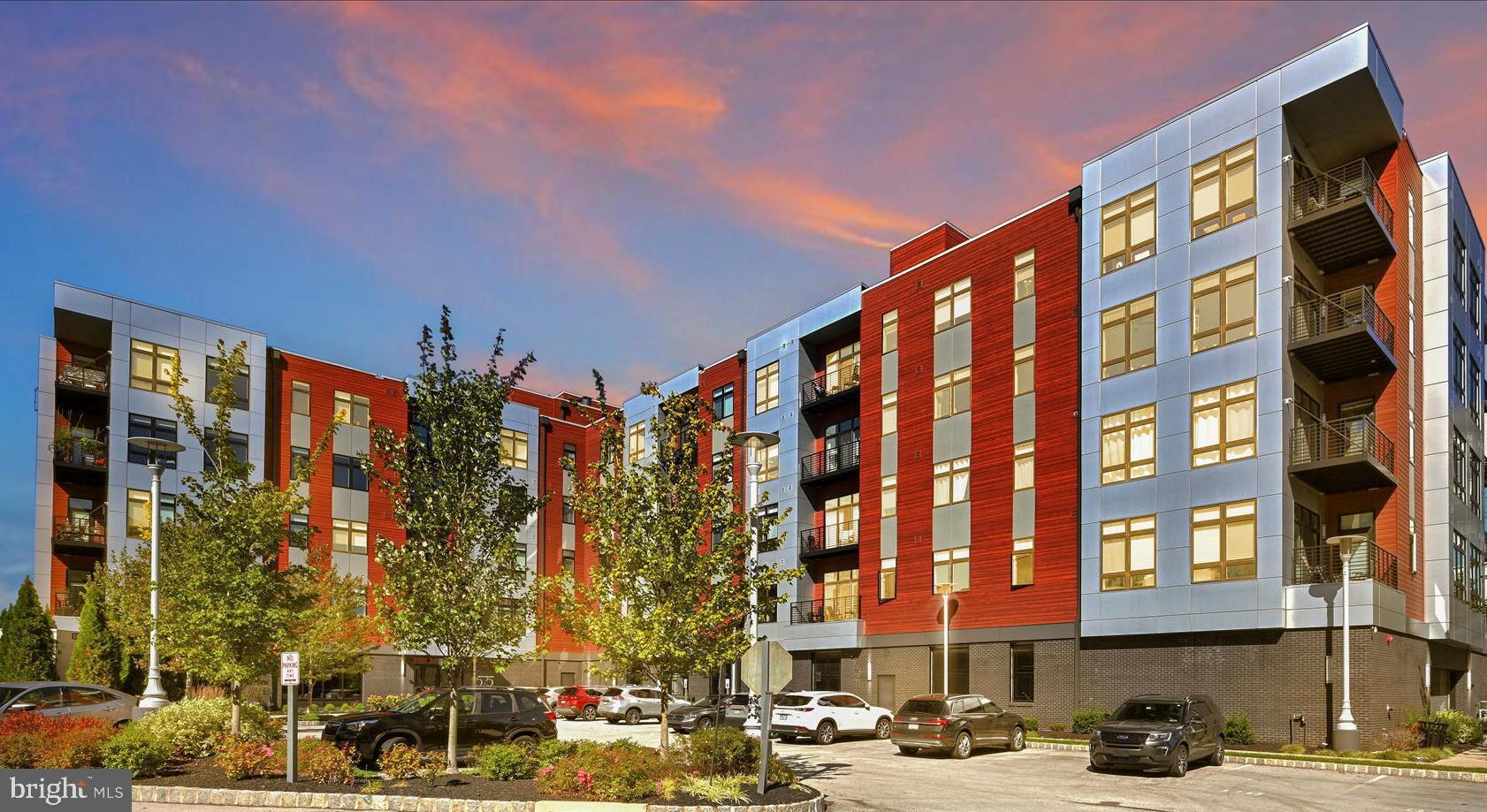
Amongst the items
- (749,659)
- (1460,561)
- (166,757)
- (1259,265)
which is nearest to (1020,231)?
(1259,265)

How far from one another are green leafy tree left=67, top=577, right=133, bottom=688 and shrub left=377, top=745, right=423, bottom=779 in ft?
88.6

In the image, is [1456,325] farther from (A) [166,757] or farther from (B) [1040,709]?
(A) [166,757]

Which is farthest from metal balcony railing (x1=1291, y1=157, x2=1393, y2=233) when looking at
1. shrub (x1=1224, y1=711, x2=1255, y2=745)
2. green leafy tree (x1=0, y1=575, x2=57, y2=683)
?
green leafy tree (x1=0, y1=575, x2=57, y2=683)

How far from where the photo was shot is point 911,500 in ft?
138

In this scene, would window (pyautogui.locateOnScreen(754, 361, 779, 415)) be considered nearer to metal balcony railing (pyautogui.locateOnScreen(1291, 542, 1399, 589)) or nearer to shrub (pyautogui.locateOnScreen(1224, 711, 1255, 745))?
metal balcony railing (pyautogui.locateOnScreen(1291, 542, 1399, 589))

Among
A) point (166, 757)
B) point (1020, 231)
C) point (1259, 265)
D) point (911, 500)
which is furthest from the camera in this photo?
point (911, 500)

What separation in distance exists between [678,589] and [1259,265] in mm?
20235

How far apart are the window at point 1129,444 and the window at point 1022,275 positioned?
577 cm

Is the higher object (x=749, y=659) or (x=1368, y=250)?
(x=1368, y=250)

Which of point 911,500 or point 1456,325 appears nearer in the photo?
point 1456,325

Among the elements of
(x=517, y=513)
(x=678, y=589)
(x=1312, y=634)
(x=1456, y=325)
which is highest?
(x=1456, y=325)

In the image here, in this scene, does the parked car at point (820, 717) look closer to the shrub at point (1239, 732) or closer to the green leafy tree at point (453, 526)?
the shrub at point (1239, 732)

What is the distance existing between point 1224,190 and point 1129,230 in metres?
3.23

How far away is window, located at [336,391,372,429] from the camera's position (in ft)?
185
